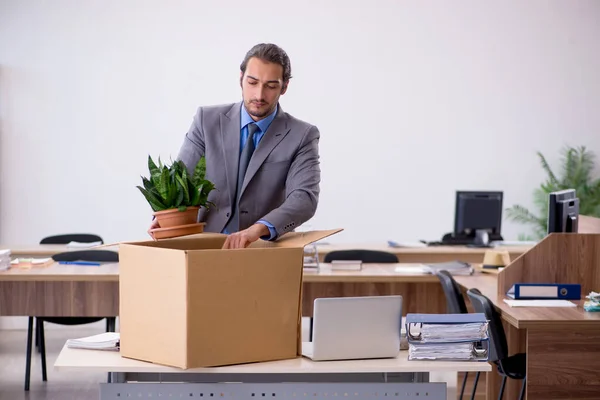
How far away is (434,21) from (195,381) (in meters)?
6.39

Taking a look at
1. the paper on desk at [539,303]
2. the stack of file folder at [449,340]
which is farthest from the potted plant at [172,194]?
the paper on desk at [539,303]

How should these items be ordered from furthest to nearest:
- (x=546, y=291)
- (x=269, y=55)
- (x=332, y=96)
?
(x=332, y=96) < (x=546, y=291) < (x=269, y=55)

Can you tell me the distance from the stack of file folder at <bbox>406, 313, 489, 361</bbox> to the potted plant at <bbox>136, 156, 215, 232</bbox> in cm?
71

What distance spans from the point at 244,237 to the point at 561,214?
2.54 metres

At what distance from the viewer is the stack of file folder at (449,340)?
240cm

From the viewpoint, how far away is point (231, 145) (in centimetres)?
289

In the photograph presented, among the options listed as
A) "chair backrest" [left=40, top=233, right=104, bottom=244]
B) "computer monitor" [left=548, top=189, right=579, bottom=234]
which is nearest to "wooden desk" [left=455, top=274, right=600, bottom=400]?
"computer monitor" [left=548, top=189, right=579, bottom=234]

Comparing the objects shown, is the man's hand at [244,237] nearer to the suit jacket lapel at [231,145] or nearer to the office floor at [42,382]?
the suit jacket lapel at [231,145]

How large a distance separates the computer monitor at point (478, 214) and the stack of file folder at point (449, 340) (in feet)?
14.2

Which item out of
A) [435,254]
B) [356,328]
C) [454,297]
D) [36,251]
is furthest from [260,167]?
[36,251]

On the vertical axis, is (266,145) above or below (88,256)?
above

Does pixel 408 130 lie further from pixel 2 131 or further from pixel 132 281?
pixel 132 281

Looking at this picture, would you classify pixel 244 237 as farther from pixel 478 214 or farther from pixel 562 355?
pixel 478 214

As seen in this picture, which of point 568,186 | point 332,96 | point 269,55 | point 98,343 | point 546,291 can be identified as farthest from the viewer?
point 568,186
